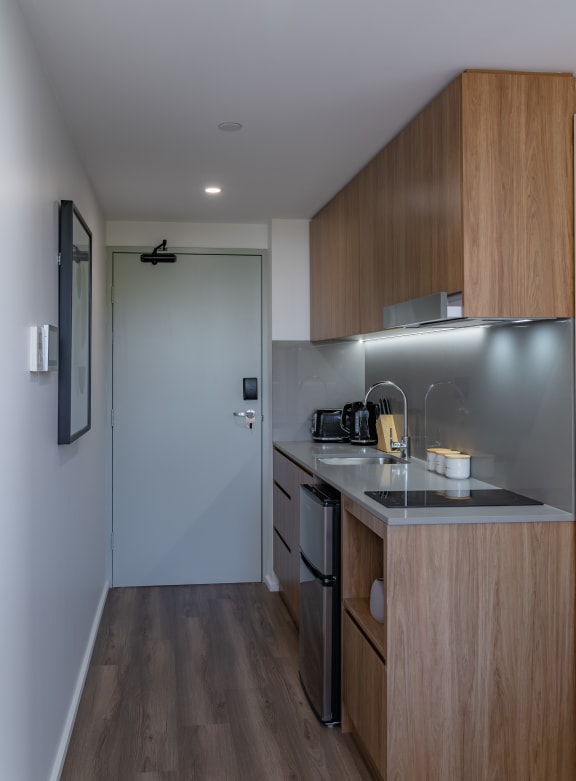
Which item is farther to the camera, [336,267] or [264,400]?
[264,400]

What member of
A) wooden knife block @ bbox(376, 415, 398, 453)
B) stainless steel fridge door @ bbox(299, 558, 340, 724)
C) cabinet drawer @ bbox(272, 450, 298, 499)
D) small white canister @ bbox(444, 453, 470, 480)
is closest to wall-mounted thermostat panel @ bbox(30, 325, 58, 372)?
stainless steel fridge door @ bbox(299, 558, 340, 724)

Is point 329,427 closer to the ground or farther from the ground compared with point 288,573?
farther from the ground

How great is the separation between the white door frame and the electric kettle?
2.06ft

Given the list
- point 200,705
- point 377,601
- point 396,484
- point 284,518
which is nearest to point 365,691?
point 377,601

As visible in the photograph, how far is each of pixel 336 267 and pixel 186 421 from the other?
1529 millimetres

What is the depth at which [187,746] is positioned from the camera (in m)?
2.76

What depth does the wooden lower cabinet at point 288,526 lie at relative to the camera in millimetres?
3807

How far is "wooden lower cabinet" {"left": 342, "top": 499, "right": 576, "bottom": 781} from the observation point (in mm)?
2221

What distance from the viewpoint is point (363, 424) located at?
14.4 ft

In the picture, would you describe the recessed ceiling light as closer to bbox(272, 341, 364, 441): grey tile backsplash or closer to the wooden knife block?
the wooden knife block

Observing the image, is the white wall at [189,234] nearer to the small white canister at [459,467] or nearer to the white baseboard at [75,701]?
the white baseboard at [75,701]

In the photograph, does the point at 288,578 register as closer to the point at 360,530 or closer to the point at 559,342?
the point at 360,530

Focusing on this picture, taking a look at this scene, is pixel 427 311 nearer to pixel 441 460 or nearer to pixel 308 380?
pixel 441 460

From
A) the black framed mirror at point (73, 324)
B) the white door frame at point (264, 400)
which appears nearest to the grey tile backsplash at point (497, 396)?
the white door frame at point (264, 400)
